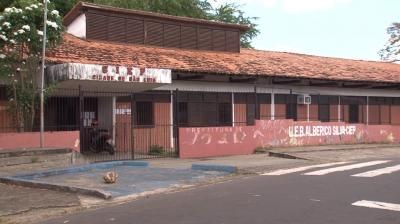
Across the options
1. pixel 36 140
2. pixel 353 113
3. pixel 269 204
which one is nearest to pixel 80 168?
pixel 36 140

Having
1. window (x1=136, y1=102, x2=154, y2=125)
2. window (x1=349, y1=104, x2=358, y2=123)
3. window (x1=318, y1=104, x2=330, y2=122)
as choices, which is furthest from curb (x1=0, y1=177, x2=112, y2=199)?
window (x1=349, y1=104, x2=358, y2=123)

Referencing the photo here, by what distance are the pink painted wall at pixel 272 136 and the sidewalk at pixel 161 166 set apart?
0.84 metres

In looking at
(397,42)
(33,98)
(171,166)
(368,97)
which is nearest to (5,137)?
(33,98)

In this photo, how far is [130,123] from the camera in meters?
21.3

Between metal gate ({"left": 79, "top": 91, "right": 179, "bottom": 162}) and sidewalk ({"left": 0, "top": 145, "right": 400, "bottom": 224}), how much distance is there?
214 cm

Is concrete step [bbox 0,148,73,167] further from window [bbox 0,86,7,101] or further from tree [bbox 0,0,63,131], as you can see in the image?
window [bbox 0,86,7,101]

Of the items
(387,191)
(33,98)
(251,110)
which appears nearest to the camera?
(387,191)

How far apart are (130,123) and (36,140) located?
4928 mm

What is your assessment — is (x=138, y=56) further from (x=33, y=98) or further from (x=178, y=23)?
(x=33, y=98)

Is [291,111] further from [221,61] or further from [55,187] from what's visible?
[55,187]

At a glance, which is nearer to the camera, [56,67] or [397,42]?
[56,67]

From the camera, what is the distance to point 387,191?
11023 millimetres

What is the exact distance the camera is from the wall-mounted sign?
17078 millimetres

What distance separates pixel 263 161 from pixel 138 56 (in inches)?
281
